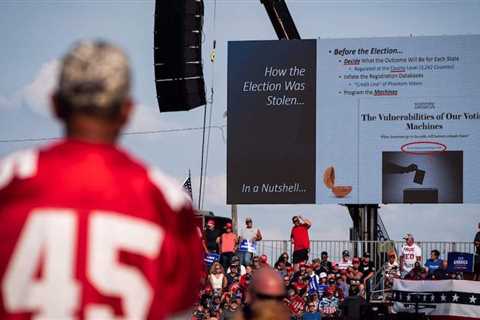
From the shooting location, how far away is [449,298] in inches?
859

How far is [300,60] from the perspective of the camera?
31.8 m

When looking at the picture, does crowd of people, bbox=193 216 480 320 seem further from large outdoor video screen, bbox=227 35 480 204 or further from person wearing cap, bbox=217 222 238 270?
large outdoor video screen, bbox=227 35 480 204

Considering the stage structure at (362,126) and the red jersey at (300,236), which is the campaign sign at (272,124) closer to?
the stage structure at (362,126)

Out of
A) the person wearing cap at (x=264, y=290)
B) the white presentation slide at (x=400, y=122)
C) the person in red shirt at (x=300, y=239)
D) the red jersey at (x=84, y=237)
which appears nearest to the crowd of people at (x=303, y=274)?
the person in red shirt at (x=300, y=239)

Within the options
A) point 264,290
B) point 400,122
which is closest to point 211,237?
point 400,122

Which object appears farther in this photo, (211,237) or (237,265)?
(211,237)

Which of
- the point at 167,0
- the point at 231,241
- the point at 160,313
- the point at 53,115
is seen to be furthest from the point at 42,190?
the point at 167,0

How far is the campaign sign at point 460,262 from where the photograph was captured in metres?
22.7

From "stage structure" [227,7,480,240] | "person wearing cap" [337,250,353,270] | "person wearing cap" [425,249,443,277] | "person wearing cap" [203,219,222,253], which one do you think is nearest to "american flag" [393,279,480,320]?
"person wearing cap" [425,249,443,277]

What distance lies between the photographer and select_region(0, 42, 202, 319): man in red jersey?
10.5 ft

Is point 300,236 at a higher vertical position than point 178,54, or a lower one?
lower

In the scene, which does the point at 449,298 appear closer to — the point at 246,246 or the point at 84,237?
the point at 246,246

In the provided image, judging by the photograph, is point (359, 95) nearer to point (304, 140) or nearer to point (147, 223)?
point (304, 140)

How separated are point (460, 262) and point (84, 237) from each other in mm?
20081
